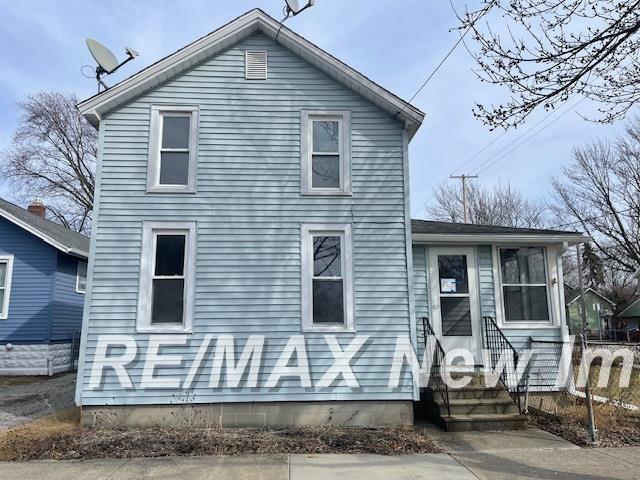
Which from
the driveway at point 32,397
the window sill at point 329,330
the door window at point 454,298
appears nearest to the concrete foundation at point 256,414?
the window sill at point 329,330

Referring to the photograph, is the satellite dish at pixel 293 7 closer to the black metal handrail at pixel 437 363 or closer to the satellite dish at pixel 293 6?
the satellite dish at pixel 293 6

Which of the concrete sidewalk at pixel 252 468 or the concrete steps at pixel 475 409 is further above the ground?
the concrete steps at pixel 475 409

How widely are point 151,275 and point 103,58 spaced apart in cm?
453

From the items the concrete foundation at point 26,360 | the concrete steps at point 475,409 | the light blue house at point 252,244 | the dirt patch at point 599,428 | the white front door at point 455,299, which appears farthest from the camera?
the concrete foundation at point 26,360

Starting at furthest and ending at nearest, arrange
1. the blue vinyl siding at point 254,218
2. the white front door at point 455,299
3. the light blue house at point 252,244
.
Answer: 1. the white front door at point 455,299
2. the blue vinyl siding at point 254,218
3. the light blue house at point 252,244

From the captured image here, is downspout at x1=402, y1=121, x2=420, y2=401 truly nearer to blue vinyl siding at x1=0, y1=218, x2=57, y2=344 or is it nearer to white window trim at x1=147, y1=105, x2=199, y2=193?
white window trim at x1=147, y1=105, x2=199, y2=193

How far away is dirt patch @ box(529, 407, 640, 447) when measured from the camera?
6824mm

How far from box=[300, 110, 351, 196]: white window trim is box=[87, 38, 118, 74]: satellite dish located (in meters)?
4.01

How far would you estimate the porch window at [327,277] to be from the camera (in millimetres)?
8141

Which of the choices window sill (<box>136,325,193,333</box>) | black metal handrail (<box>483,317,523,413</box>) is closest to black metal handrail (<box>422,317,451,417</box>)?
black metal handrail (<box>483,317,523,413</box>)

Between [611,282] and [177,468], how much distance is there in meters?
51.6

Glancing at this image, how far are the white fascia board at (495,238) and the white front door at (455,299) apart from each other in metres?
0.29

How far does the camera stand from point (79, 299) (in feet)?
50.2

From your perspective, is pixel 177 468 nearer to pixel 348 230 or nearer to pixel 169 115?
pixel 348 230
